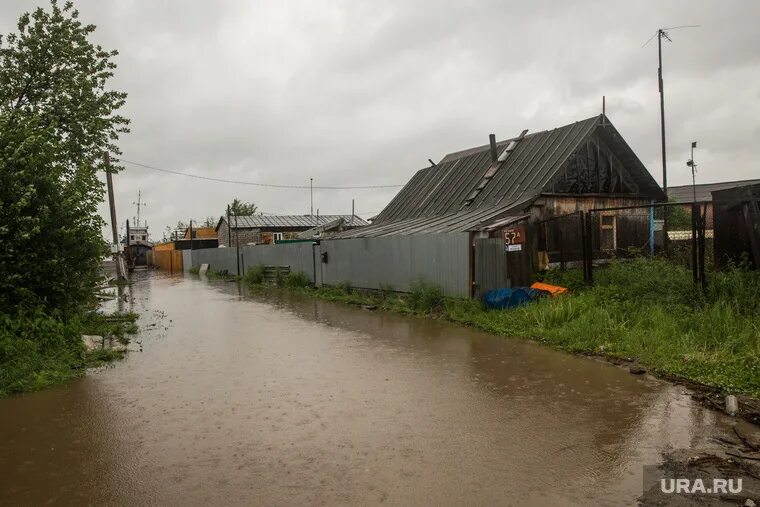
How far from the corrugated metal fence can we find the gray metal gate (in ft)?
0.87

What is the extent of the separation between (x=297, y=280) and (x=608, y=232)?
1187 centimetres

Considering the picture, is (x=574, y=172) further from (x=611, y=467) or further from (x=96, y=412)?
(x=96, y=412)

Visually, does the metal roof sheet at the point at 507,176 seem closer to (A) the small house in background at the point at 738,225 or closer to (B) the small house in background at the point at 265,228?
(A) the small house in background at the point at 738,225

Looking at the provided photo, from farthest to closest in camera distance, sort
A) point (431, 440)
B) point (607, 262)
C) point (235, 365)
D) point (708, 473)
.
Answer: point (607, 262), point (235, 365), point (431, 440), point (708, 473)

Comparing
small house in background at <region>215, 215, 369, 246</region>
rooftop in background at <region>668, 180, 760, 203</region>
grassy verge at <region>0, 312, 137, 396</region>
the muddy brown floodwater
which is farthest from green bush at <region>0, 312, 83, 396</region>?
rooftop in background at <region>668, 180, 760, 203</region>

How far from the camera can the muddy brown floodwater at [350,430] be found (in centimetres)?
375

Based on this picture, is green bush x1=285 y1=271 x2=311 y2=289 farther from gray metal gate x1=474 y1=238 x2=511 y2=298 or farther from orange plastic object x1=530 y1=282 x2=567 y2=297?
orange plastic object x1=530 y1=282 x2=567 y2=297

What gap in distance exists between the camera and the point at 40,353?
7848 millimetres

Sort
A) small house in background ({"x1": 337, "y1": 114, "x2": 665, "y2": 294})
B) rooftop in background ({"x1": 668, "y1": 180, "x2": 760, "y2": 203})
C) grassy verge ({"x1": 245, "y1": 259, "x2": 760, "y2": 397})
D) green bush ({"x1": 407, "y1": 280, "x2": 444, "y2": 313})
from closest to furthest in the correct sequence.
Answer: grassy verge ({"x1": 245, "y1": 259, "x2": 760, "y2": 397}) < small house in background ({"x1": 337, "y1": 114, "x2": 665, "y2": 294}) < green bush ({"x1": 407, "y1": 280, "x2": 444, "y2": 313}) < rooftop in background ({"x1": 668, "y1": 180, "x2": 760, "y2": 203})

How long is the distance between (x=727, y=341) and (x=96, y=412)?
7.86 meters

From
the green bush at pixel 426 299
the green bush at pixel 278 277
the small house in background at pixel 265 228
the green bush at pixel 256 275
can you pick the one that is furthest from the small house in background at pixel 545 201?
the small house in background at pixel 265 228

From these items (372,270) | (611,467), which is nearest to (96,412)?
(611,467)

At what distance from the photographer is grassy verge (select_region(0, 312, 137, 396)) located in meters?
6.77

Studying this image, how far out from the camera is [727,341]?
22.5ft
